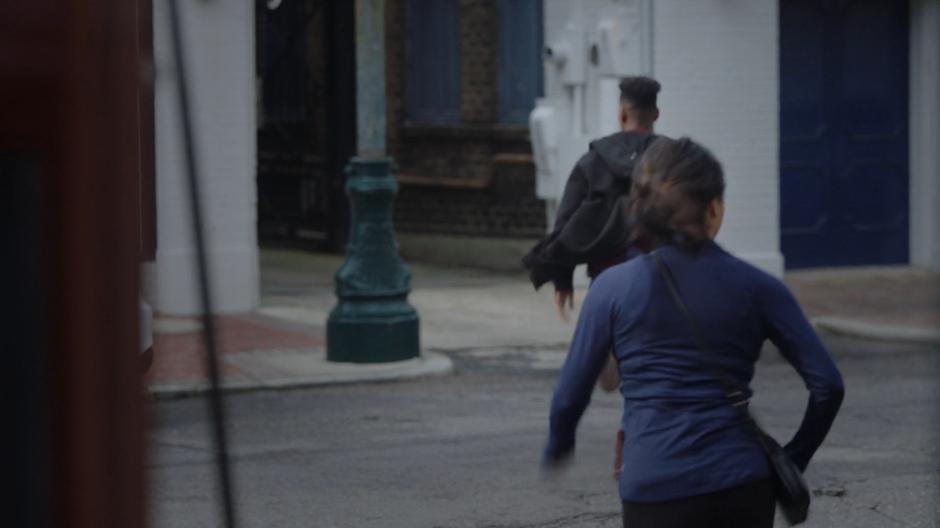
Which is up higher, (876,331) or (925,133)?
(925,133)

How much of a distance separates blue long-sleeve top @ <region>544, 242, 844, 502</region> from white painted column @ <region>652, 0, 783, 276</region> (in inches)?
447

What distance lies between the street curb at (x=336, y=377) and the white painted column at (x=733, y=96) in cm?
425

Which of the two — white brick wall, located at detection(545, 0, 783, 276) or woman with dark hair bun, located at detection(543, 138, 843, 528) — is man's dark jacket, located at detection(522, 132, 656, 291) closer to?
woman with dark hair bun, located at detection(543, 138, 843, 528)

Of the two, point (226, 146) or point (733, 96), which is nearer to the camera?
point (226, 146)

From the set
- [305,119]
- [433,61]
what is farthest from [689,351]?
[305,119]

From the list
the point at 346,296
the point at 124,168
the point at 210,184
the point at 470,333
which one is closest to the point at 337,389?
the point at 346,296

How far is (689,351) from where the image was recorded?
183 inches

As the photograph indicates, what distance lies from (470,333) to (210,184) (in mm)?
2468

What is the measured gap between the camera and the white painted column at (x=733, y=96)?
16078 mm

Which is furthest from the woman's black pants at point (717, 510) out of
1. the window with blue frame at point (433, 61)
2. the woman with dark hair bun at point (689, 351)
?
the window with blue frame at point (433, 61)

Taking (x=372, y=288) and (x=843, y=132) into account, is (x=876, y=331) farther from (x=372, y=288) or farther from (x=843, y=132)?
(x=843, y=132)

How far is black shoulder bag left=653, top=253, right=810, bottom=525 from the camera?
463 centimetres

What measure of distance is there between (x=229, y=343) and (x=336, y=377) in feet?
5.61

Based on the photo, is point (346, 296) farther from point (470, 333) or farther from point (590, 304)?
point (590, 304)
